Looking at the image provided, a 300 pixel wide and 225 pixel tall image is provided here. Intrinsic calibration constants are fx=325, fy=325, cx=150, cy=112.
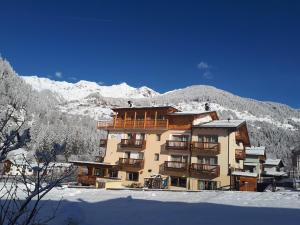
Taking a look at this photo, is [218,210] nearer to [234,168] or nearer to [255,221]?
[255,221]

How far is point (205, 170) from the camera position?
35625 mm

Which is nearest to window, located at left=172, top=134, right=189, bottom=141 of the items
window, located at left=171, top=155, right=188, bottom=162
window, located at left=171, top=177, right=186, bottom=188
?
window, located at left=171, top=155, right=188, bottom=162

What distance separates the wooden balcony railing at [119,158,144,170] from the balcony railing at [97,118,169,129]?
437 cm

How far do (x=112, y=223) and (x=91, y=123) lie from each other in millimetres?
183243

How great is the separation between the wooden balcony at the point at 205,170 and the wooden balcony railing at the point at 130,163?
6.87 m

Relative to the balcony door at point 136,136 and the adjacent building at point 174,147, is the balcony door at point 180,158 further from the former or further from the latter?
the balcony door at point 136,136

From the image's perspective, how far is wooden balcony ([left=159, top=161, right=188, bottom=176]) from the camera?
3755cm

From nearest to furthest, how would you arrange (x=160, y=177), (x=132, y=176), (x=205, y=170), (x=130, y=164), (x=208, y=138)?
1. (x=205, y=170)
2. (x=160, y=177)
3. (x=208, y=138)
4. (x=130, y=164)
5. (x=132, y=176)

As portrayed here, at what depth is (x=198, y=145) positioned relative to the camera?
1452 inches


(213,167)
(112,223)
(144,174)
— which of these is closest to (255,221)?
(112,223)

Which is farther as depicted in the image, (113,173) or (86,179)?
(113,173)

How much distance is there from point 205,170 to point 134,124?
1187 cm

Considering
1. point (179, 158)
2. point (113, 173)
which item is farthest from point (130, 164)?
point (179, 158)

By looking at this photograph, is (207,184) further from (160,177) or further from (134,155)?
(134,155)
